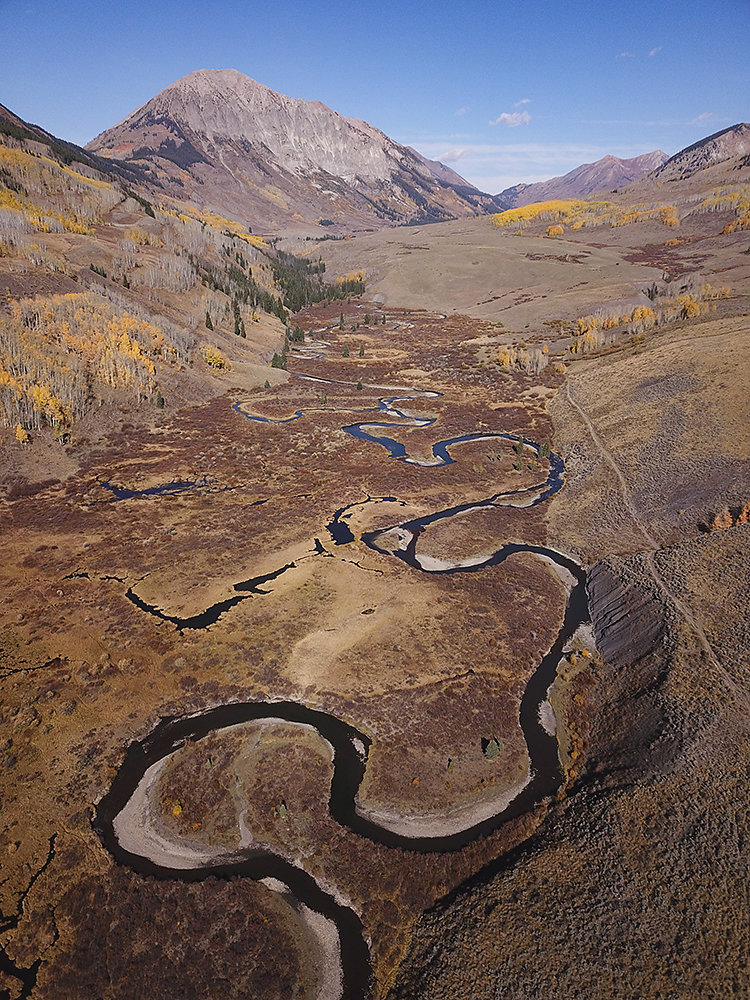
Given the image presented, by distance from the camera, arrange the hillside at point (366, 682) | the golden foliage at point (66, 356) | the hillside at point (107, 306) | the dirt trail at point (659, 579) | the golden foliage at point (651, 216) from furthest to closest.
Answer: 1. the golden foliage at point (651, 216)
2. the hillside at point (107, 306)
3. the golden foliage at point (66, 356)
4. the dirt trail at point (659, 579)
5. the hillside at point (366, 682)

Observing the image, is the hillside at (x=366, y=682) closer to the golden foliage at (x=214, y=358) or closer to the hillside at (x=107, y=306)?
the hillside at (x=107, y=306)

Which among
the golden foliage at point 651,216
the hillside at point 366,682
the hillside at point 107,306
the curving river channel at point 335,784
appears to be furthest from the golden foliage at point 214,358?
the golden foliage at point 651,216

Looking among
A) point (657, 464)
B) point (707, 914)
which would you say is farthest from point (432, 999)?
point (657, 464)

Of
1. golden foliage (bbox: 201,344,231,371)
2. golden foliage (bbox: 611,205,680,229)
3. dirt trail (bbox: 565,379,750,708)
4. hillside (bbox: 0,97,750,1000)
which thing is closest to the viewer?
hillside (bbox: 0,97,750,1000)

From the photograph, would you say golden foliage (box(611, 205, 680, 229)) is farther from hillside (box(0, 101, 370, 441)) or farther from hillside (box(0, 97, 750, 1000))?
hillside (box(0, 97, 750, 1000))

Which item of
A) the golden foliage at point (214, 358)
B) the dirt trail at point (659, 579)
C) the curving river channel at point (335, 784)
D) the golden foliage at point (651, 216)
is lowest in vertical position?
the curving river channel at point (335, 784)

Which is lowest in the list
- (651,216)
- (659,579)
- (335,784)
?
(335,784)

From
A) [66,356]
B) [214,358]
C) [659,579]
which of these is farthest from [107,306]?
[659,579]

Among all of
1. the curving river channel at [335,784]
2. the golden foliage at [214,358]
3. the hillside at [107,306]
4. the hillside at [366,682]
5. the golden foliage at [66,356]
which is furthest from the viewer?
the golden foliage at [214,358]

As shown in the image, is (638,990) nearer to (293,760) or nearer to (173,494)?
(293,760)

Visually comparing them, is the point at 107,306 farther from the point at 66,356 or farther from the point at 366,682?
the point at 366,682

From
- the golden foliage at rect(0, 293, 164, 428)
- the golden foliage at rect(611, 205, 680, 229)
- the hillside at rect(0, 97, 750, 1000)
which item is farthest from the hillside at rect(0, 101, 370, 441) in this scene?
the golden foliage at rect(611, 205, 680, 229)
